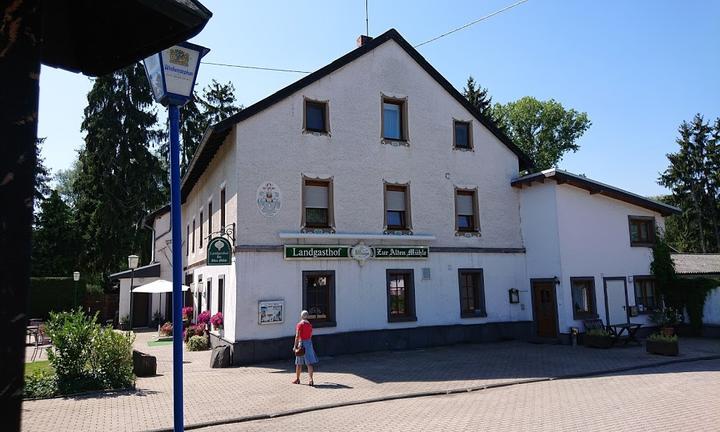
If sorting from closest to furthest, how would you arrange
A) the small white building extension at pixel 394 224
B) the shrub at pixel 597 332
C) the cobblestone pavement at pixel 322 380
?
the cobblestone pavement at pixel 322 380, the small white building extension at pixel 394 224, the shrub at pixel 597 332

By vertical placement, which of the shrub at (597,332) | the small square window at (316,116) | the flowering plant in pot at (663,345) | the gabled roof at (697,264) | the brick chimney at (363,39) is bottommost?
the flowering plant in pot at (663,345)

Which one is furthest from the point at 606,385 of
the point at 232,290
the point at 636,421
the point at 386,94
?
the point at 386,94

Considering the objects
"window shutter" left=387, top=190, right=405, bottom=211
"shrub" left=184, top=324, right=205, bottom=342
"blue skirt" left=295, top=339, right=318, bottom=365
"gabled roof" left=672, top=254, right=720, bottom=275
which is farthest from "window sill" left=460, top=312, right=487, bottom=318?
"gabled roof" left=672, top=254, right=720, bottom=275

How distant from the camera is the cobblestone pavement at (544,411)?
8805 mm

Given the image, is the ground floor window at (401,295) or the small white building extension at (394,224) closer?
the small white building extension at (394,224)

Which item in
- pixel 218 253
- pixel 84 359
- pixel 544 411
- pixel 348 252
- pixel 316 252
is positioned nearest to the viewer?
pixel 544 411

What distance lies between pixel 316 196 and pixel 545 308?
34.4ft

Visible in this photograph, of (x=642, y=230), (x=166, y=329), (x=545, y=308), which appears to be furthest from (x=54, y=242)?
(x=642, y=230)

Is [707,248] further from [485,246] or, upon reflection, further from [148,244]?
[148,244]

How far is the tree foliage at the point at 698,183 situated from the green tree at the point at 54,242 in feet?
174

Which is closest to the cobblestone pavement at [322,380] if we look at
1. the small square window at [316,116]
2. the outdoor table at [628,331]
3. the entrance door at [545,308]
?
the outdoor table at [628,331]

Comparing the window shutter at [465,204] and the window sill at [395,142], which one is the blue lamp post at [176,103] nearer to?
the window sill at [395,142]

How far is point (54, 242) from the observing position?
1640 inches

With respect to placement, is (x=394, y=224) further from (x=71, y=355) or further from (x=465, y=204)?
(x=71, y=355)
